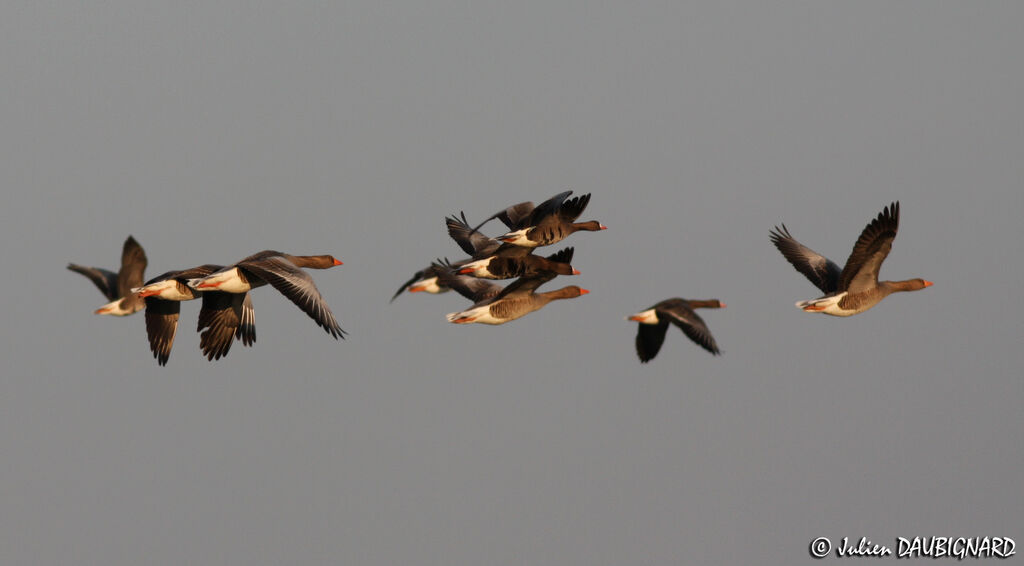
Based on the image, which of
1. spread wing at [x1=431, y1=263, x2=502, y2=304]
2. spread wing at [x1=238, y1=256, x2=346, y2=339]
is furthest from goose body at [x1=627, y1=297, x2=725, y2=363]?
spread wing at [x1=238, y1=256, x2=346, y2=339]

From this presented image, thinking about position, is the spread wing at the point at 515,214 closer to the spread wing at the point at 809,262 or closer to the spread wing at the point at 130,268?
the spread wing at the point at 809,262

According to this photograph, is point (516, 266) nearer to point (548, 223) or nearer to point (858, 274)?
point (548, 223)

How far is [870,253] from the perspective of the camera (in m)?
23.5

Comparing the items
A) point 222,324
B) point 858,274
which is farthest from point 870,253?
point 222,324

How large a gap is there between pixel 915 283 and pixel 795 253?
267cm

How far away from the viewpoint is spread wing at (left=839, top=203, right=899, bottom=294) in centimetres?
2292

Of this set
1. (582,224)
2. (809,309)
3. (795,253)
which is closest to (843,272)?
(809,309)

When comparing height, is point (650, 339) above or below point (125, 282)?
below

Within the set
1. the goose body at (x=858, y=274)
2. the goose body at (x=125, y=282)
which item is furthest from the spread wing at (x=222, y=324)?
the goose body at (x=858, y=274)

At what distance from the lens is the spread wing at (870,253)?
2292cm

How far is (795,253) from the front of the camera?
89.7ft

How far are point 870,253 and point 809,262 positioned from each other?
3437 millimetres

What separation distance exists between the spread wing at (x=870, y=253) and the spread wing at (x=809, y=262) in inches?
22.6

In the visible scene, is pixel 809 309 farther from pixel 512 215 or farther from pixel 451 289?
pixel 451 289
